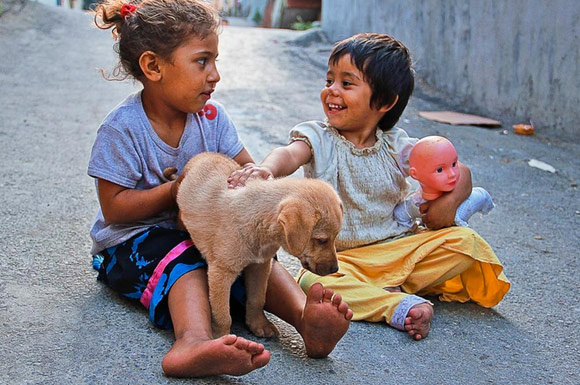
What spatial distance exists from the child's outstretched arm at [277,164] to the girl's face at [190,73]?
372 mm

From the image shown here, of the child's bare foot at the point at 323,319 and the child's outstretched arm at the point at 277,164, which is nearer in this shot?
the child's bare foot at the point at 323,319

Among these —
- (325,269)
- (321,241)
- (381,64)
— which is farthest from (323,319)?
(381,64)

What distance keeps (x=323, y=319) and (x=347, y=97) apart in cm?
116

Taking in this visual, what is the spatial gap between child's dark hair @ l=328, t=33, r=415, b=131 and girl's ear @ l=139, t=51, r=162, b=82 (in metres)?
0.84

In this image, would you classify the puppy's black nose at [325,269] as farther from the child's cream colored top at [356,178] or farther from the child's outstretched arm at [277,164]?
the child's cream colored top at [356,178]

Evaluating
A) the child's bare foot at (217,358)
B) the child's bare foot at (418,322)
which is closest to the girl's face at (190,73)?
the child's bare foot at (217,358)

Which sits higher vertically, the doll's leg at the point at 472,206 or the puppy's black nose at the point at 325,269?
the puppy's black nose at the point at 325,269

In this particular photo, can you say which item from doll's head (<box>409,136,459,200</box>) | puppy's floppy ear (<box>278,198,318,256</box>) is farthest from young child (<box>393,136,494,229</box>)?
puppy's floppy ear (<box>278,198,318,256</box>)

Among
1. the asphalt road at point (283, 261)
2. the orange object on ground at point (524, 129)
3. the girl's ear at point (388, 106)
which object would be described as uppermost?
the girl's ear at point (388, 106)

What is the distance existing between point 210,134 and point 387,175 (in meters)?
0.86

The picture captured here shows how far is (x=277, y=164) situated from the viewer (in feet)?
9.57

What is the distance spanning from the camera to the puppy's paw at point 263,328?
264cm

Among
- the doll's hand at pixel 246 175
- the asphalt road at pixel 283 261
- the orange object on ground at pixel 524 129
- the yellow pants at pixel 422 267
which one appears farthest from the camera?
the orange object on ground at pixel 524 129

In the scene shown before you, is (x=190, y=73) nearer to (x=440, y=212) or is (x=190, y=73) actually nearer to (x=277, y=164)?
(x=277, y=164)
